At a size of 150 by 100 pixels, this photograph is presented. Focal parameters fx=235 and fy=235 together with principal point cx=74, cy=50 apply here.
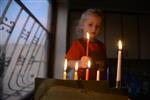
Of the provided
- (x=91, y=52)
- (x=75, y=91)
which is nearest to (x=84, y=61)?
(x=91, y=52)

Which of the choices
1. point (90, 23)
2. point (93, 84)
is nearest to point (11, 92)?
point (90, 23)

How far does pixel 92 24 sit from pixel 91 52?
18 centimetres

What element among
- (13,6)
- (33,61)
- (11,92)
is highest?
(13,6)

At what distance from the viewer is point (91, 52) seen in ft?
3.29

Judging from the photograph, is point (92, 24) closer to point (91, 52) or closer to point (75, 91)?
point (91, 52)

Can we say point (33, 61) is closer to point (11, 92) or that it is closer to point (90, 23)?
point (11, 92)

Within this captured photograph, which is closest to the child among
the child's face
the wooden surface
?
the child's face

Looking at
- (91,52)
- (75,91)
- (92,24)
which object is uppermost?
(92,24)

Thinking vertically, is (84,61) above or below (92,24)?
below

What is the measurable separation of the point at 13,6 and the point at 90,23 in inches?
18.4

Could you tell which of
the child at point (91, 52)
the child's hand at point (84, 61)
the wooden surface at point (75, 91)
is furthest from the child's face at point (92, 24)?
the wooden surface at point (75, 91)

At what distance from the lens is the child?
0.93 metres

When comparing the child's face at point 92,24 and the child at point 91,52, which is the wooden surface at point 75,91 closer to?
the child at point 91,52

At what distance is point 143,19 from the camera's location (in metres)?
3.58
